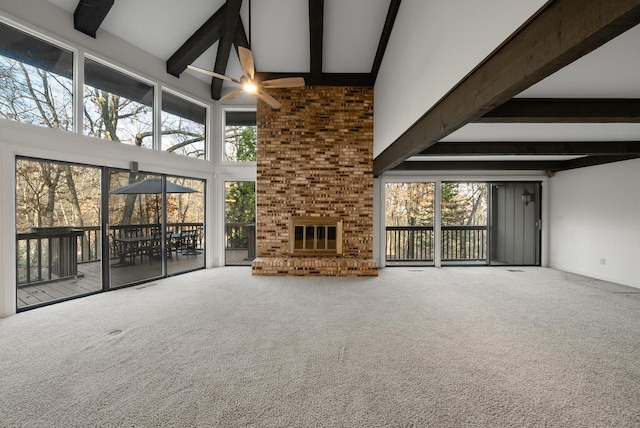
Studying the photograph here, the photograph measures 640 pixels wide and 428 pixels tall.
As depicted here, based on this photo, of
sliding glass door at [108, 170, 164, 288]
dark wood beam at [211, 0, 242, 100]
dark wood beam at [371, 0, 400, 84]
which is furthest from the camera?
sliding glass door at [108, 170, 164, 288]

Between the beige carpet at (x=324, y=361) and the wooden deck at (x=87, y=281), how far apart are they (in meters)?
0.33

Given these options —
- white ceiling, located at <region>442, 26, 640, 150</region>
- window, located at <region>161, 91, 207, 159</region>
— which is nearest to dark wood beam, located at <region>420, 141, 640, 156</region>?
white ceiling, located at <region>442, 26, 640, 150</region>

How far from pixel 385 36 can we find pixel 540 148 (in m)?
3.09

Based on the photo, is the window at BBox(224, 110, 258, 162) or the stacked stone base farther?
the window at BBox(224, 110, 258, 162)

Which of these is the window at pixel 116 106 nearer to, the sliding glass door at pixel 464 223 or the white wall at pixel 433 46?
the white wall at pixel 433 46

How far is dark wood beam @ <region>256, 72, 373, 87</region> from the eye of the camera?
18.8ft

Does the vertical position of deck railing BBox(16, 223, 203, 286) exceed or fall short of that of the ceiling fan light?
it falls short

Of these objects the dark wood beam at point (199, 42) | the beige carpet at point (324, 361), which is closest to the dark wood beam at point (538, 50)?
the beige carpet at point (324, 361)

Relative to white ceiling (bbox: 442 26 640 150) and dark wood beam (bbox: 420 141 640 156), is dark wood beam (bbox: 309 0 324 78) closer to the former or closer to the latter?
dark wood beam (bbox: 420 141 640 156)

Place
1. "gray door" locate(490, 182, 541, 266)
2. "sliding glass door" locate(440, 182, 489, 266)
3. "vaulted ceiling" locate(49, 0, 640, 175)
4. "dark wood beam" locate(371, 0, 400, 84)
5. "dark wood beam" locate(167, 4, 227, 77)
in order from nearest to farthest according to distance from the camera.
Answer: "vaulted ceiling" locate(49, 0, 640, 175), "dark wood beam" locate(371, 0, 400, 84), "dark wood beam" locate(167, 4, 227, 77), "gray door" locate(490, 182, 541, 266), "sliding glass door" locate(440, 182, 489, 266)

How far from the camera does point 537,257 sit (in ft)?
21.4

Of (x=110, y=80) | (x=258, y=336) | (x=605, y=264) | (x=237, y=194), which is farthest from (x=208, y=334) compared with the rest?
(x=605, y=264)

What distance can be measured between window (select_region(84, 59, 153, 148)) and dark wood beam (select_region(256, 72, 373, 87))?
231 centimetres

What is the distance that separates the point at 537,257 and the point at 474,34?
6690 mm
